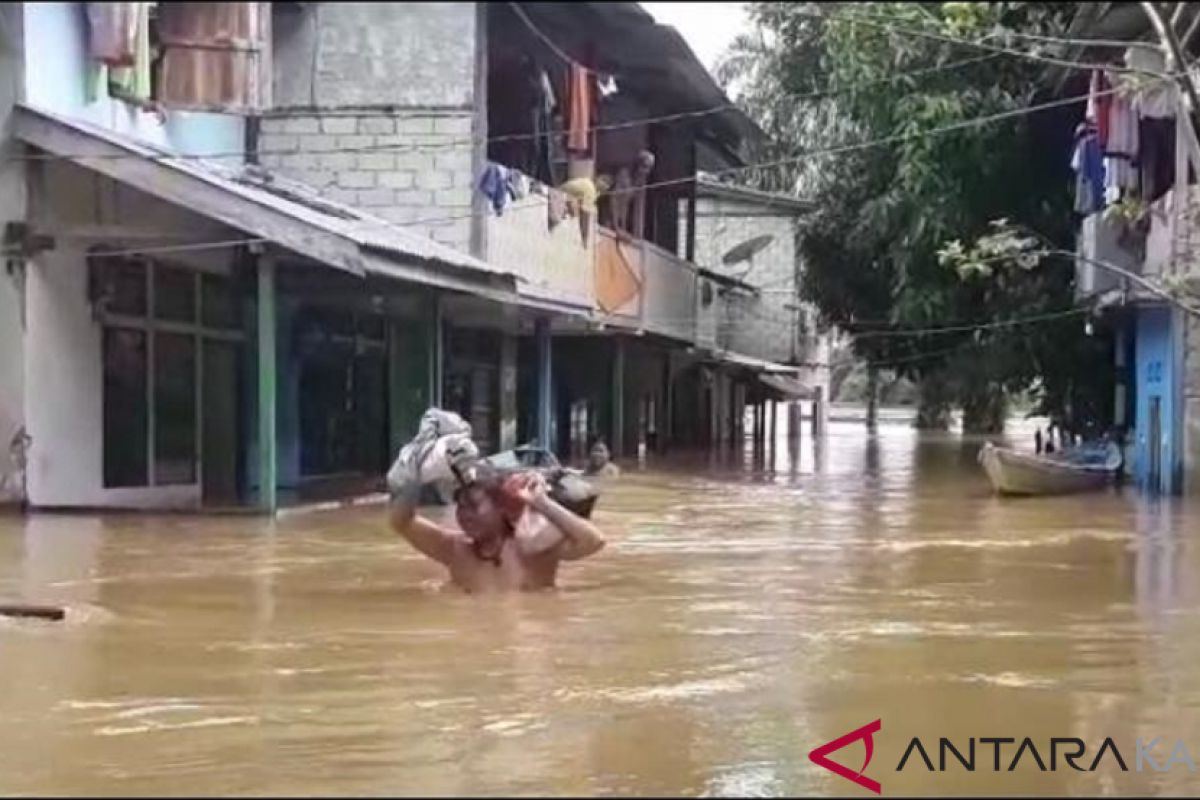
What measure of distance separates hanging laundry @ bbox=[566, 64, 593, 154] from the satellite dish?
18.1 meters

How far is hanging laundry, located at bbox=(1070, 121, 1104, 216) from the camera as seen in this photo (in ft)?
71.4

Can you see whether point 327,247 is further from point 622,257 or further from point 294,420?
point 622,257

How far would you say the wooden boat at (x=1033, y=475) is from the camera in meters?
23.5

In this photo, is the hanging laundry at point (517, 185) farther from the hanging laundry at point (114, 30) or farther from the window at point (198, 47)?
the window at point (198, 47)

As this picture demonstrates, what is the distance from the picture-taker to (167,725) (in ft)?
24.2

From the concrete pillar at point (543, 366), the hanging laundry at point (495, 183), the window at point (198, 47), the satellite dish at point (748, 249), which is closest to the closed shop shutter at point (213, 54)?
the window at point (198, 47)

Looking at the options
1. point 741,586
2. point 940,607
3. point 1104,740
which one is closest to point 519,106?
point 741,586

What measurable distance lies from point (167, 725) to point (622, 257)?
61.6ft

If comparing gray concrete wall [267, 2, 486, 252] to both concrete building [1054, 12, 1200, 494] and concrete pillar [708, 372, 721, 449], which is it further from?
concrete pillar [708, 372, 721, 449]

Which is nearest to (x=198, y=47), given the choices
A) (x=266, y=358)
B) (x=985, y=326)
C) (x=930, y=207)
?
(x=266, y=358)

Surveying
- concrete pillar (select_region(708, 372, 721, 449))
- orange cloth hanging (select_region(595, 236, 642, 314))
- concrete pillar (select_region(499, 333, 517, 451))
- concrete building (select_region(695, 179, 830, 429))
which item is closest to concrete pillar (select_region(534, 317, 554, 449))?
orange cloth hanging (select_region(595, 236, 642, 314))

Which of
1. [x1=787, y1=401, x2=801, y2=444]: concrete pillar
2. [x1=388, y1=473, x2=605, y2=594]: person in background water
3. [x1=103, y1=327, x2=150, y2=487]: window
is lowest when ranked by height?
[x1=787, y1=401, x2=801, y2=444]: concrete pillar

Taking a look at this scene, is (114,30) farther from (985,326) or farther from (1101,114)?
(985,326)

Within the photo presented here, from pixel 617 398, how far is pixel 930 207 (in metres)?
7.56
